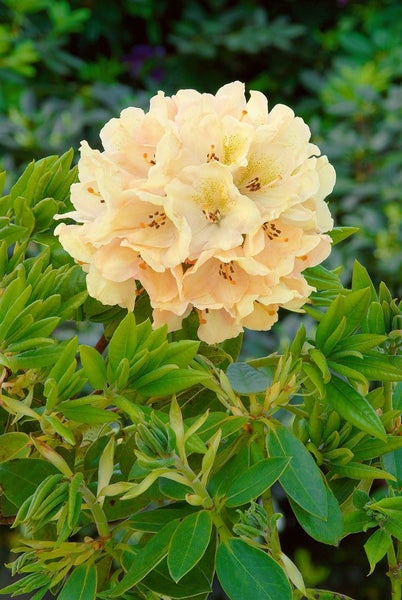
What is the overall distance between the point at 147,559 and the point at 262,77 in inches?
92.6

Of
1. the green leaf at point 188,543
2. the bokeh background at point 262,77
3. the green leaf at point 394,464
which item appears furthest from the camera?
the bokeh background at point 262,77

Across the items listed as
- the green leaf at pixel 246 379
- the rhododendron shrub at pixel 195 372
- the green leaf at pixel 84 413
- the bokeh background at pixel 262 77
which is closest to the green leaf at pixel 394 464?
the rhododendron shrub at pixel 195 372

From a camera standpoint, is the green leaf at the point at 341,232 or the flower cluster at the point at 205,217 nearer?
the flower cluster at the point at 205,217

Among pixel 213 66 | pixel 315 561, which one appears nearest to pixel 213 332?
pixel 315 561

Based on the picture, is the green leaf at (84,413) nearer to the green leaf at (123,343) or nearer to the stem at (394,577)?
the green leaf at (123,343)

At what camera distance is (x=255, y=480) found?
2.03 ft

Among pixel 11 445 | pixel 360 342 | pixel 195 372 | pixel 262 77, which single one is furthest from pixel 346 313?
pixel 262 77

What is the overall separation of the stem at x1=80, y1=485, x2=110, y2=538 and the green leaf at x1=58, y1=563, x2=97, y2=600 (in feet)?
0.09

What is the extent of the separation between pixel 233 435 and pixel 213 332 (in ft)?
0.25

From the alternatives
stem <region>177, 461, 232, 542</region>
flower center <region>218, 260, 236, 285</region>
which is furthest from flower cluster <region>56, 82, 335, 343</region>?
stem <region>177, 461, 232, 542</region>

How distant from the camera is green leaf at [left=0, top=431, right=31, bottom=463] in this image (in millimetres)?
643

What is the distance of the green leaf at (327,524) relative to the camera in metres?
0.63

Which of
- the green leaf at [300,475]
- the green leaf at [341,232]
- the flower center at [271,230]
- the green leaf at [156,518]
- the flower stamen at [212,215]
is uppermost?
the flower stamen at [212,215]

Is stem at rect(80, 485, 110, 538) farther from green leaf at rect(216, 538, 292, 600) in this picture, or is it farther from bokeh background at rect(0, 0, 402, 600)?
bokeh background at rect(0, 0, 402, 600)
